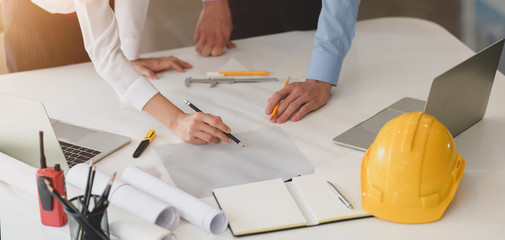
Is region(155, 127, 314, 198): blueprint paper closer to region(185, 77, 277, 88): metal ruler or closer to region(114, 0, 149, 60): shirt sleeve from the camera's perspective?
region(185, 77, 277, 88): metal ruler

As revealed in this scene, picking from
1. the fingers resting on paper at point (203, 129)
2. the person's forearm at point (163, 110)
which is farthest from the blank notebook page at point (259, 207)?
the person's forearm at point (163, 110)

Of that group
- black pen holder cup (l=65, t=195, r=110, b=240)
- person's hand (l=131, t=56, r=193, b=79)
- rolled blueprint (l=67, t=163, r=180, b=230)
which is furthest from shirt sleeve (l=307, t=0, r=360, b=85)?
black pen holder cup (l=65, t=195, r=110, b=240)

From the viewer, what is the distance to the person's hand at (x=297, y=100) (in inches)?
61.1

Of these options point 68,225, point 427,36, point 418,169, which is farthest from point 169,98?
point 427,36

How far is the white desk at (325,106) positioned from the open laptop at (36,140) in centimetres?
5

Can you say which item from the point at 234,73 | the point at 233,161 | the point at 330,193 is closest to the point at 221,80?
the point at 234,73

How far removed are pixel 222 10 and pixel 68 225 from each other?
3.68 ft

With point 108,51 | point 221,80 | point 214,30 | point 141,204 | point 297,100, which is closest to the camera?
point 141,204

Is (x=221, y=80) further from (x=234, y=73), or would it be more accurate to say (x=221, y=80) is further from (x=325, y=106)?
(x=325, y=106)

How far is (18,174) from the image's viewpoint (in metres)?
1.21

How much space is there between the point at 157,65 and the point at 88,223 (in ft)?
2.89

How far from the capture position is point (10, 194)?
1.23 metres

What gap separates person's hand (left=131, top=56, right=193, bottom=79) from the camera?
179 cm

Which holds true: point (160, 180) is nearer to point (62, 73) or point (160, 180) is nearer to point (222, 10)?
point (62, 73)
